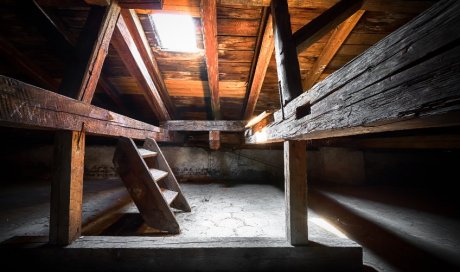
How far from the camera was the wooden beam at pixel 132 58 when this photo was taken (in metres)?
2.43

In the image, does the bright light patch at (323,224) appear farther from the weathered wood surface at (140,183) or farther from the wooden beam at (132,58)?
the wooden beam at (132,58)

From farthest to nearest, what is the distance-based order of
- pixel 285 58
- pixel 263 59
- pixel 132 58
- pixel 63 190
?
pixel 263 59 → pixel 132 58 → pixel 285 58 → pixel 63 190

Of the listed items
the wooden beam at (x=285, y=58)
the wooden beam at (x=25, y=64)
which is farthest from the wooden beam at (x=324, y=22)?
the wooden beam at (x=25, y=64)

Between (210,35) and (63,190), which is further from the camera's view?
(210,35)

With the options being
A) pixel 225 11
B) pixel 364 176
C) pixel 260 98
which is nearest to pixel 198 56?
pixel 225 11

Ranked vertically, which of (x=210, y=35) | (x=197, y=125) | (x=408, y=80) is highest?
(x=210, y=35)

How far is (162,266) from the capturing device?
158cm

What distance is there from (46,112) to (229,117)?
4107 millimetres

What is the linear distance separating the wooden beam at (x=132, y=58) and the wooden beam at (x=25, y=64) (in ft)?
5.72

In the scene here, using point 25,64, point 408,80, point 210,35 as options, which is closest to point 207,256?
point 408,80

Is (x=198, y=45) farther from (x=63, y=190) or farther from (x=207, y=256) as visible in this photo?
(x=207, y=256)

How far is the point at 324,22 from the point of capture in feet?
7.13

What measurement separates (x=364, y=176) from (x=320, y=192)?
205 cm

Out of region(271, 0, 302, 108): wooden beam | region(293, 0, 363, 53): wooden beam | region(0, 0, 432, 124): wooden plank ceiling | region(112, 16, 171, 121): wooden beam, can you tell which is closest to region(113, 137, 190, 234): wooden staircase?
region(0, 0, 432, 124): wooden plank ceiling
